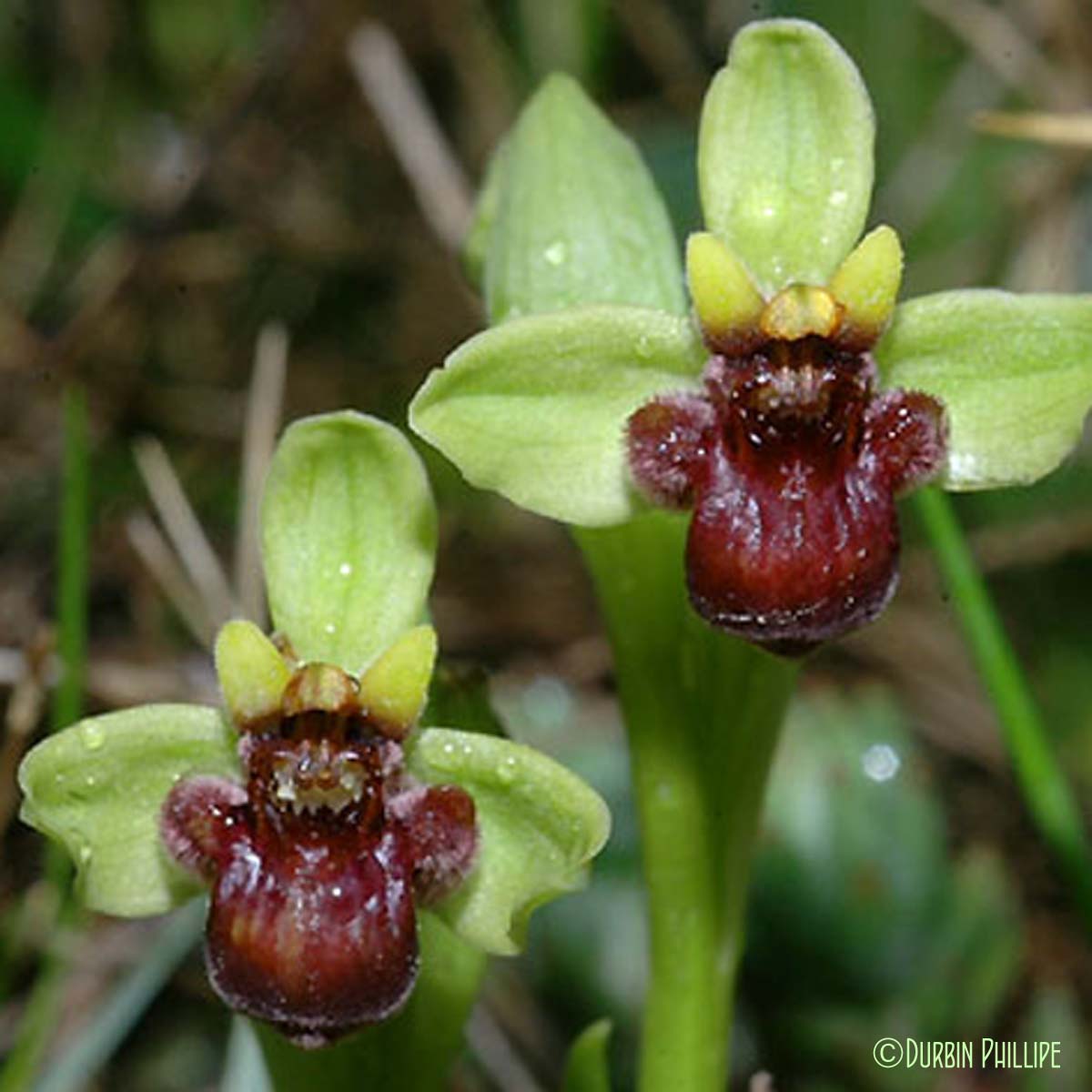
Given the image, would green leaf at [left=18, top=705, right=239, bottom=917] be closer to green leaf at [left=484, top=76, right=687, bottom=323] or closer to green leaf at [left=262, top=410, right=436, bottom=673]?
green leaf at [left=262, top=410, right=436, bottom=673]

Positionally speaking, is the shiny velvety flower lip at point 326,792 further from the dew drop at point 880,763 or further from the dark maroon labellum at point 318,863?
the dew drop at point 880,763

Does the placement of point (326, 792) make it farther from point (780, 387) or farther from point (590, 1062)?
point (780, 387)

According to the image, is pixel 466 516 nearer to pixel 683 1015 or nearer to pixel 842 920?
pixel 842 920

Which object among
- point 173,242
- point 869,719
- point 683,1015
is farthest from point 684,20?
point 683,1015

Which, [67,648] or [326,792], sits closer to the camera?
[326,792]

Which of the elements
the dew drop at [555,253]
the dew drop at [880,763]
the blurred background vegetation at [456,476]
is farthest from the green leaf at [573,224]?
the dew drop at [880,763]

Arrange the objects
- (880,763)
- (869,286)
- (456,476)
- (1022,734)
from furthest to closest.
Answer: (456,476), (880,763), (1022,734), (869,286)

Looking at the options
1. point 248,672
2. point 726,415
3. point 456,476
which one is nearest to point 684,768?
point 726,415
